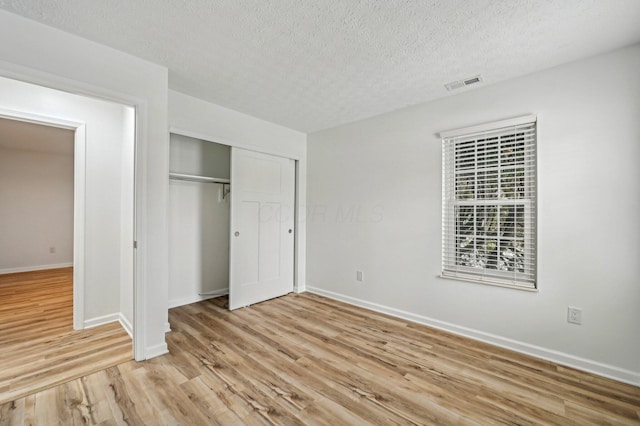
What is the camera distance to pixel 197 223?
3.79 metres

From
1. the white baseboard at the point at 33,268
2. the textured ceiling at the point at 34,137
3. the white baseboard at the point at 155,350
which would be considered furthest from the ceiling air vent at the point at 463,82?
the white baseboard at the point at 33,268

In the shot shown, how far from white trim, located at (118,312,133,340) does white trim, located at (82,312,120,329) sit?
0.15 ft

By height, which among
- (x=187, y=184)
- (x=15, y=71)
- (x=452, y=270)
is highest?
(x=15, y=71)

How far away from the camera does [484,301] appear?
8.96ft

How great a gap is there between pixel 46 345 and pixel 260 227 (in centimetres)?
233

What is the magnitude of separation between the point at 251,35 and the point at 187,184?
7.47ft

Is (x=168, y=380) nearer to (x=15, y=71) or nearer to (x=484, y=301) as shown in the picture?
(x=15, y=71)

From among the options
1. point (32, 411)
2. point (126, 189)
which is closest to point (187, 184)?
point (126, 189)

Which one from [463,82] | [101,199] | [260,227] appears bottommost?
[260,227]

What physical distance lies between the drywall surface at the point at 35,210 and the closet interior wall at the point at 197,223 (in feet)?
10.3

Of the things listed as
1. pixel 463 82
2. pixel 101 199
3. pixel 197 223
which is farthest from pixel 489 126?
pixel 101 199

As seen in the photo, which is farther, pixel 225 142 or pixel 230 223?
pixel 230 223

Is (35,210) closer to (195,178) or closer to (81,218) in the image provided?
(81,218)

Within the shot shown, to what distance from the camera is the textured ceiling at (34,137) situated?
4277 mm
